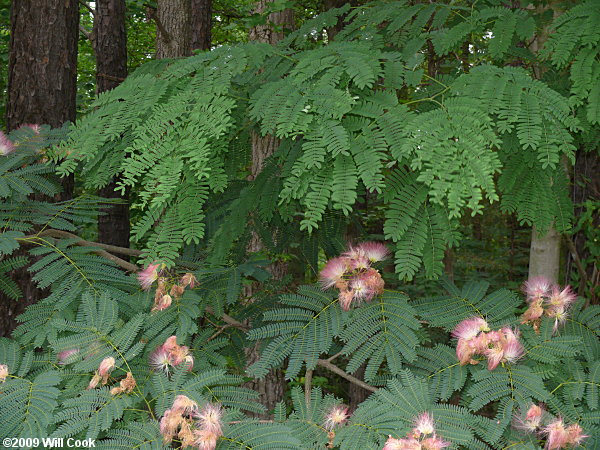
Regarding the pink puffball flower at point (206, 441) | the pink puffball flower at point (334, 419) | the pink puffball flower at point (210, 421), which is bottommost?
the pink puffball flower at point (334, 419)

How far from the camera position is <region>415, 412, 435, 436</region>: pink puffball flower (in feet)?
6.44

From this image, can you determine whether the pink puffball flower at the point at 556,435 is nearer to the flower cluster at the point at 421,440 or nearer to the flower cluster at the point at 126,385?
the flower cluster at the point at 421,440

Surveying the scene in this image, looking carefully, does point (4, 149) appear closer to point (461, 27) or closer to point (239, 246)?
point (239, 246)

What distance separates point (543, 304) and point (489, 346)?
0.51 meters

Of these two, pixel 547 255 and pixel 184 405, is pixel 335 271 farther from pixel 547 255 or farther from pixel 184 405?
pixel 547 255

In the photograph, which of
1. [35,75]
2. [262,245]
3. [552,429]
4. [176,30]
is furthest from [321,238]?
[176,30]

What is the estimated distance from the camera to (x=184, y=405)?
1986mm

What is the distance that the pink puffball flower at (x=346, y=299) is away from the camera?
2.42m

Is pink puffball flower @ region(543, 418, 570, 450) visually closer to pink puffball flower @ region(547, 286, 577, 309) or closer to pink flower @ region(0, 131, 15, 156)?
pink puffball flower @ region(547, 286, 577, 309)

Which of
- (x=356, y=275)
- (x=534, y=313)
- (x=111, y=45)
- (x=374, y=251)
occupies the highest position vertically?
(x=111, y=45)

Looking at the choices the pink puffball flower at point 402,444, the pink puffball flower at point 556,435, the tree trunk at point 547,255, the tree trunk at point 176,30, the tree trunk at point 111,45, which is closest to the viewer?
the pink puffball flower at point 402,444

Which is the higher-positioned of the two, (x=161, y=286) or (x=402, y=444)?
(x=161, y=286)

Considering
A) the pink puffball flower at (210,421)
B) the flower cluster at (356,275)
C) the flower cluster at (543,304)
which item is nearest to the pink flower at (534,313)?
the flower cluster at (543,304)

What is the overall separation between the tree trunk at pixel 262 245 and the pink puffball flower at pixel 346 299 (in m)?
2.05
